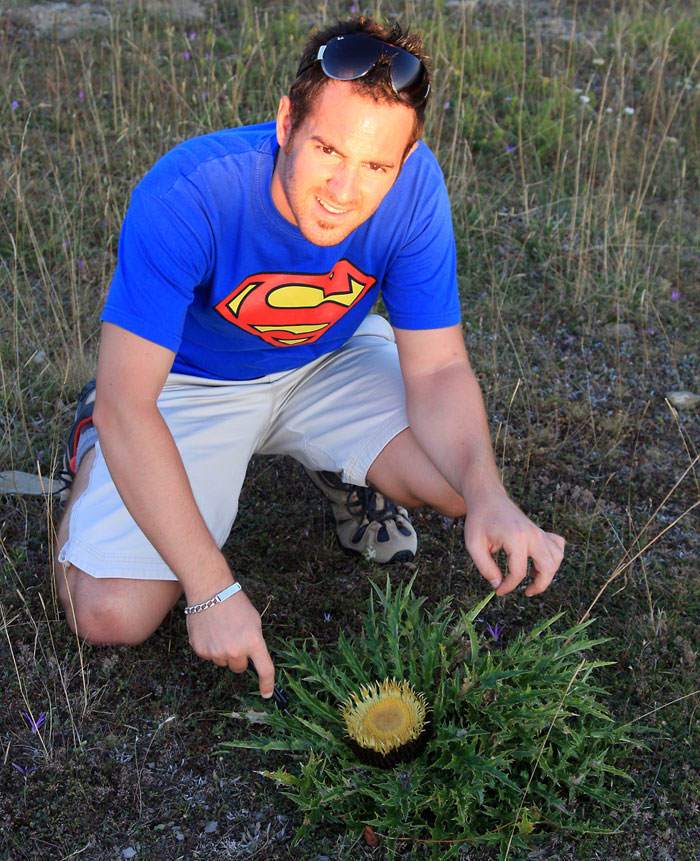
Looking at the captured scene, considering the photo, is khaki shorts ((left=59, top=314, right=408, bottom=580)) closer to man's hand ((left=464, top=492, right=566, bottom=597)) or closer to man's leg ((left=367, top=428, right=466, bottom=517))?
man's leg ((left=367, top=428, right=466, bottom=517))

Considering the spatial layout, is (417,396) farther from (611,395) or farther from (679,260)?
(679,260)

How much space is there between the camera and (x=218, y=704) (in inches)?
105

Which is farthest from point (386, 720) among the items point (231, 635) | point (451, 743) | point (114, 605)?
point (114, 605)

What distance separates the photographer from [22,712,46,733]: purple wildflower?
2.52 meters

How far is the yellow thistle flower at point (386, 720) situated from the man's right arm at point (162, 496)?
0.22 metres

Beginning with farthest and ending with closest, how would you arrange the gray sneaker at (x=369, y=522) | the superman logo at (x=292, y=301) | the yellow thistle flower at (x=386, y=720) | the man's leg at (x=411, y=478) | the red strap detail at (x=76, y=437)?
the gray sneaker at (x=369, y=522) < the red strap detail at (x=76, y=437) < the man's leg at (x=411, y=478) < the superman logo at (x=292, y=301) < the yellow thistle flower at (x=386, y=720)

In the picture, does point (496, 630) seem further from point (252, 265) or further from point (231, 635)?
point (252, 265)

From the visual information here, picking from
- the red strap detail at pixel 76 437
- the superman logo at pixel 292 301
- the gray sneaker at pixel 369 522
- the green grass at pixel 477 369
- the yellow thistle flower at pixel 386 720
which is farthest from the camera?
the gray sneaker at pixel 369 522

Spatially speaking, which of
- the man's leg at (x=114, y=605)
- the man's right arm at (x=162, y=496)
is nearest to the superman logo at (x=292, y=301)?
the man's right arm at (x=162, y=496)

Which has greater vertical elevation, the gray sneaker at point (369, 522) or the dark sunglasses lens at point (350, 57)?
the dark sunglasses lens at point (350, 57)

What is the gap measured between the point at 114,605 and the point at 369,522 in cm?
85

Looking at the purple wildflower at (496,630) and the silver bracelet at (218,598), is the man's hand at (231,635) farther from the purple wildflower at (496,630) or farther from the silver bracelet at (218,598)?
the purple wildflower at (496,630)

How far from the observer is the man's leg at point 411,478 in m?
2.89

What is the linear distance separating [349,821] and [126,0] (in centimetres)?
551
